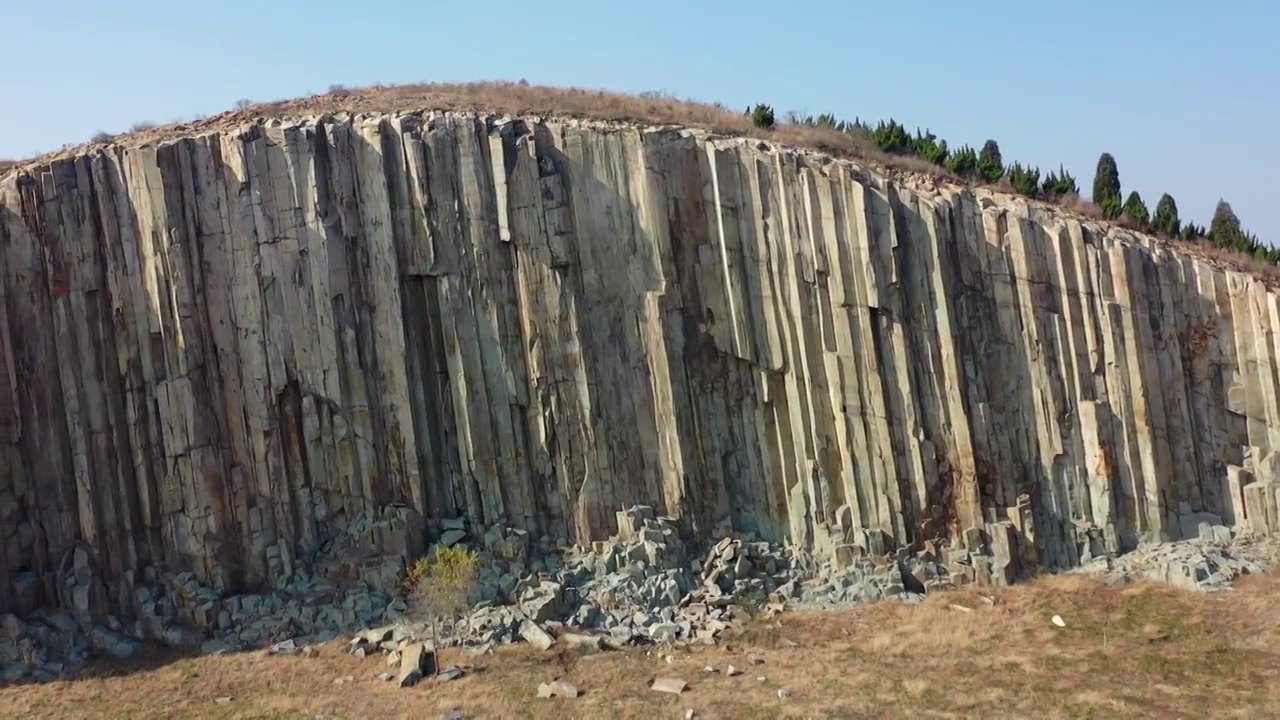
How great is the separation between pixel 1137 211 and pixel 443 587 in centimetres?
1992

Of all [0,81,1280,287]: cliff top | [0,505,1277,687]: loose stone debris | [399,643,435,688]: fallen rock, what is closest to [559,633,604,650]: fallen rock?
[0,505,1277,687]: loose stone debris

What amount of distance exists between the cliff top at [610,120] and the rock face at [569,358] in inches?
46.8

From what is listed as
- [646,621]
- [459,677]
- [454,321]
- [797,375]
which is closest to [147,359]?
[454,321]

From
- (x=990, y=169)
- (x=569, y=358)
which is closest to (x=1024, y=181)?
(x=990, y=169)

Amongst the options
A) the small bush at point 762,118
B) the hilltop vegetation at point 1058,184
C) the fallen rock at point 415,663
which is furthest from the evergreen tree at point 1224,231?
the fallen rock at point 415,663

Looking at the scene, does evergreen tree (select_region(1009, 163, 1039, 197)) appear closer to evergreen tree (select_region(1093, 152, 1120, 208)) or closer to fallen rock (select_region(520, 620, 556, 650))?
evergreen tree (select_region(1093, 152, 1120, 208))

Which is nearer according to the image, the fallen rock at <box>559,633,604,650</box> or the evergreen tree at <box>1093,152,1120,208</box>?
the fallen rock at <box>559,633,604,650</box>

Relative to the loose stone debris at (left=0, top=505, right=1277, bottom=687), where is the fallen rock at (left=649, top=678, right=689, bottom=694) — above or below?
below

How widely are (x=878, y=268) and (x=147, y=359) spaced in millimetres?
17954

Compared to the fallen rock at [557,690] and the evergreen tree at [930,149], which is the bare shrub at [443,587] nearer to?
the fallen rock at [557,690]

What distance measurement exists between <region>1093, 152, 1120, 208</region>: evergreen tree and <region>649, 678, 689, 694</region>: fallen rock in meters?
17.6

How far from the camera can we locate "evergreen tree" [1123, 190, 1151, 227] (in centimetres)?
2817

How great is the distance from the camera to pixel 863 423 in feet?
86.4

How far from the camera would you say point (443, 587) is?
2286cm
